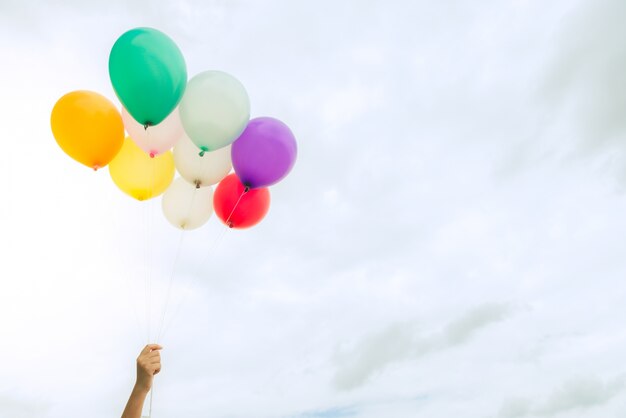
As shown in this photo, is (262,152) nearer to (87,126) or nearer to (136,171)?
(136,171)

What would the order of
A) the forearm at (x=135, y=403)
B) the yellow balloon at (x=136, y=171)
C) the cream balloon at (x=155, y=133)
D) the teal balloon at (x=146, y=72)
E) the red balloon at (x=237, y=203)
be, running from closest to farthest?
the forearm at (x=135, y=403), the teal balloon at (x=146, y=72), the cream balloon at (x=155, y=133), the yellow balloon at (x=136, y=171), the red balloon at (x=237, y=203)

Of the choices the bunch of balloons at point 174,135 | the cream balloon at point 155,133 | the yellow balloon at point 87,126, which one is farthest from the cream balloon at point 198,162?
the yellow balloon at point 87,126

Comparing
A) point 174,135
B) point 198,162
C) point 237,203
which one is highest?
point 174,135

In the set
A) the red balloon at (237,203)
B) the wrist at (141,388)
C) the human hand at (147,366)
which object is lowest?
the wrist at (141,388)

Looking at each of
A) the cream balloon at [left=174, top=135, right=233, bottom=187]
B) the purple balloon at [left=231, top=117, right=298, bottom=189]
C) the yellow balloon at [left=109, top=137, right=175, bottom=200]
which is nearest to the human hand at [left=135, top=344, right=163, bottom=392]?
the purple balloon at [left=231, top=117, right=298, bottom=189]

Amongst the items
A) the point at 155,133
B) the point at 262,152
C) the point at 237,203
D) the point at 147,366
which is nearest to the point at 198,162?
the point at 155,133

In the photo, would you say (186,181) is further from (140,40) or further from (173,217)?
(140,40)

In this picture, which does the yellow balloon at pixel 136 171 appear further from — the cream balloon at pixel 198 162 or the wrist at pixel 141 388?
the wrist at pixel 141 388

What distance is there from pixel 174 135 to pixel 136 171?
2.68ft

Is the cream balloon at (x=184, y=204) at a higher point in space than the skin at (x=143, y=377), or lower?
higher

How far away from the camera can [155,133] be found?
5.96 meters

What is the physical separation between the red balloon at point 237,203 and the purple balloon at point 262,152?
44 cm

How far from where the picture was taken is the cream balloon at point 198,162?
Result: 6203 mm

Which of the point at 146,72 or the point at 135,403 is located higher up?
the point at 146,72
